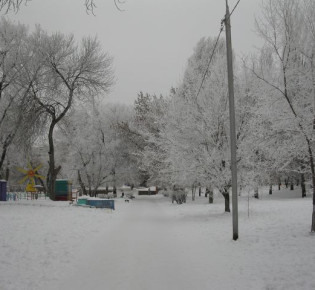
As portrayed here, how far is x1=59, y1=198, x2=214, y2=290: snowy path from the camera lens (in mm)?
6070

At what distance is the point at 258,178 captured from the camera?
17.4m

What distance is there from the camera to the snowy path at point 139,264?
19.9 feet

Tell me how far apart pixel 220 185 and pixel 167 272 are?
407 inches

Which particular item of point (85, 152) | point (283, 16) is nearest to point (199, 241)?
point (283, 16)

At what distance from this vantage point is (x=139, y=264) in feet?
24.4

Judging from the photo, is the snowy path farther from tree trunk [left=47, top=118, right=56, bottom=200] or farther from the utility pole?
tree trunk [left=47, top=118, right=56, bottom=200]

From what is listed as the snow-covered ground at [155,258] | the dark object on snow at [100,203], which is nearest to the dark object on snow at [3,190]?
the dark object on snow at [100,203]

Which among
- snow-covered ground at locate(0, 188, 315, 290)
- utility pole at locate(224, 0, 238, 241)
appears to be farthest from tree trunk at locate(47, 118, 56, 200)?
utility pole at locate(224, 0, 238, 241)

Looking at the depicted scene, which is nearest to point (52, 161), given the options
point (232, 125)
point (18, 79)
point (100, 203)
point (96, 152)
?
point (100, 203)

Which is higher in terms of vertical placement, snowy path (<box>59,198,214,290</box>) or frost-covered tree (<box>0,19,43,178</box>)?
frost-covered tree (<box>0,19,43,178</box>)

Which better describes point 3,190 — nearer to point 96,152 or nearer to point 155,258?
point 96,152

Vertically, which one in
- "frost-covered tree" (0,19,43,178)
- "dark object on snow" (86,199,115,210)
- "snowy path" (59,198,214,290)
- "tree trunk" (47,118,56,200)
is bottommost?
"snowy path" (59,198,214,290)

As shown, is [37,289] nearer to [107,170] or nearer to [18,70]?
[18,70]

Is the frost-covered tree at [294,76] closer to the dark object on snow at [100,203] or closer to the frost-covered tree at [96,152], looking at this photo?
the dark object on snow at [100,203]
